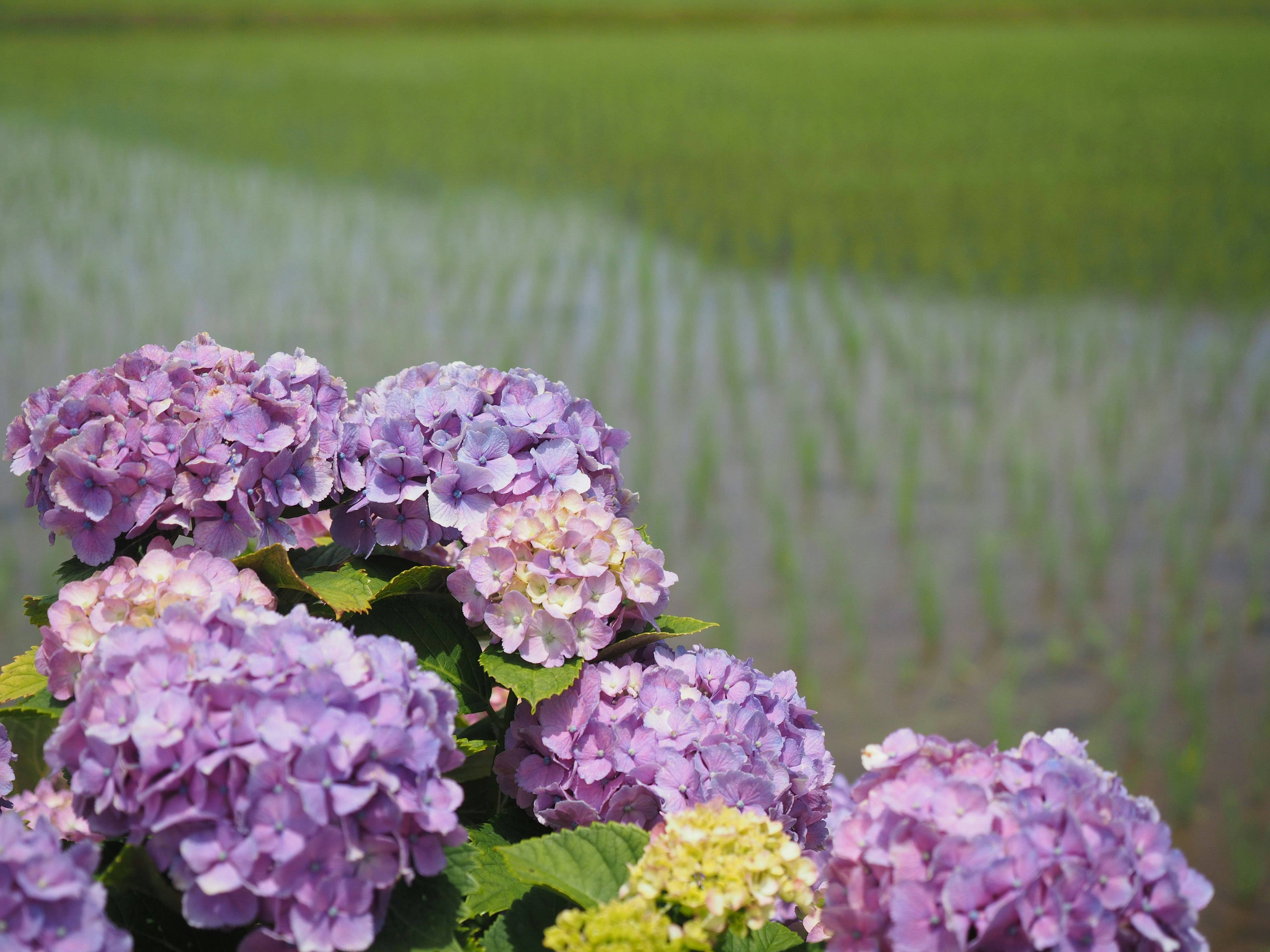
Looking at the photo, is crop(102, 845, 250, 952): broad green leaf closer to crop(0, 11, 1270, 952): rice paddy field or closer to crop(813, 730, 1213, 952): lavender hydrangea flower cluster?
crop(813, 730, 1213, 952): lavender hydrangea flower cluster

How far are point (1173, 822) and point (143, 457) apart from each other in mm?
3374

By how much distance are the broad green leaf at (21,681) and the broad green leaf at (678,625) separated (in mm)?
779

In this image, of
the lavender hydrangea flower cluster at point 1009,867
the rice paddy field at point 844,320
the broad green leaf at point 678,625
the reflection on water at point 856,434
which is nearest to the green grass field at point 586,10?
the rice paddy field at point 844,320

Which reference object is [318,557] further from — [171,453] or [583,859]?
[583,859]

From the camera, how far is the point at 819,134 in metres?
13.7

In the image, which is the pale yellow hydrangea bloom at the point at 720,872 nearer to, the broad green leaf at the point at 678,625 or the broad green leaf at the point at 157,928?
the broad green leaf at the point at 678,625

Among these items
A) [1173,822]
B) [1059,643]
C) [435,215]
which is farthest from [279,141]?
[1173,822]

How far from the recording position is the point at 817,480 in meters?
5.93

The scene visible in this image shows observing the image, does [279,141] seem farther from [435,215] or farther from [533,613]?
[533,613]

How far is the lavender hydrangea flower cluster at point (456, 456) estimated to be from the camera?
4.93 ft

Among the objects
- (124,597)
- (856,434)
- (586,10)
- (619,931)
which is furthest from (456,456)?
(586,10)

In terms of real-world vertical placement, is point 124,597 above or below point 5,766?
above

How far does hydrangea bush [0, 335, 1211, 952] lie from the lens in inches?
42.4

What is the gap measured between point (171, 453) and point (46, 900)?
0.57 metres
